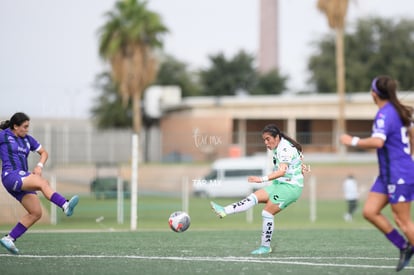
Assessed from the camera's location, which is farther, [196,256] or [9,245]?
[9,245]

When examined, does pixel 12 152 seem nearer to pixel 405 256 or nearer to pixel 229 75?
pixel 405 256

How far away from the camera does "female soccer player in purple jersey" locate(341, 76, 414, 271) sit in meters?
9.79

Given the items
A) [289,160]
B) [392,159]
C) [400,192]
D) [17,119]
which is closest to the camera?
[400,192]

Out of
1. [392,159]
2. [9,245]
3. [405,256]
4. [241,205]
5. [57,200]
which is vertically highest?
[392,159]

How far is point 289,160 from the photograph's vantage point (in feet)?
42.9

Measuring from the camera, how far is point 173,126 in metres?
64.9

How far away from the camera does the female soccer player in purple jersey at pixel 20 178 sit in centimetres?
1241

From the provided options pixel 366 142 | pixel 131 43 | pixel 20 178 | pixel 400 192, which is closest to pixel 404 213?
pixel 400 192

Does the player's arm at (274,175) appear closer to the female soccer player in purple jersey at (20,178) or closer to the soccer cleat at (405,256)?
the female soccer player in purple jersey at (20,178)

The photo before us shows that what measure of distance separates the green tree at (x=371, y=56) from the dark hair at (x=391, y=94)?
72.8m

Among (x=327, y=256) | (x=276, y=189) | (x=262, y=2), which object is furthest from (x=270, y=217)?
(x=262, y=2)

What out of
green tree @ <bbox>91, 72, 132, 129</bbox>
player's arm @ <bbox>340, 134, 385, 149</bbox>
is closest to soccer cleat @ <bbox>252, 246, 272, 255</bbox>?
player's arm @ <bbox>340, 134, 385, 149</bbox>

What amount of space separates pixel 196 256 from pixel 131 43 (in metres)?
45.6

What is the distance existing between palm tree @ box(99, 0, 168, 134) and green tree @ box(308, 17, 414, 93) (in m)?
29.9
